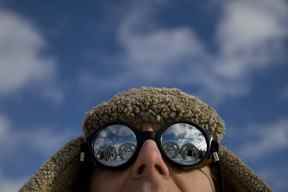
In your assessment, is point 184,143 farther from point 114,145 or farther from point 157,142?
point 114,145

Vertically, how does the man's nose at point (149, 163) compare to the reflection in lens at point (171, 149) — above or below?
below

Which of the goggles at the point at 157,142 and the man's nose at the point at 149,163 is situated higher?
the goggles at the point at 157,142

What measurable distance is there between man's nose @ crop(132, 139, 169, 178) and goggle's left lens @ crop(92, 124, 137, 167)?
40 mm

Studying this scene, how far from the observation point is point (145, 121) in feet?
5.19

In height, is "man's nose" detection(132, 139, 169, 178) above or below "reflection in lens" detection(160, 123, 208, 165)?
below

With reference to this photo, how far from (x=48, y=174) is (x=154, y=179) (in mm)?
336

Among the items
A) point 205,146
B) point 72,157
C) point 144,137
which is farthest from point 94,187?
point 205,146

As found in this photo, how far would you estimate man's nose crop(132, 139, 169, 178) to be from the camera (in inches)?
58.6

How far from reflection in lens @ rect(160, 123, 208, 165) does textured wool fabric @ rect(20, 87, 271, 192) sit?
34mm

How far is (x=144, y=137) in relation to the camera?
154 centimetres

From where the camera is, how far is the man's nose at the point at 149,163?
1.49 m

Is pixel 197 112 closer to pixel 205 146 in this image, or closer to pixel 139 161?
pixel 205 146

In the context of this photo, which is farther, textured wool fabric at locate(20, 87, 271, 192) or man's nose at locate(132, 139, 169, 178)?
textured wool fabric at locate(20, 87, 271, 192)

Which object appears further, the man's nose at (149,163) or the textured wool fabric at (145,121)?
the textured wool fabric at (145,121)
